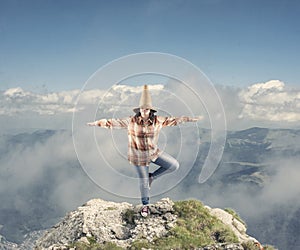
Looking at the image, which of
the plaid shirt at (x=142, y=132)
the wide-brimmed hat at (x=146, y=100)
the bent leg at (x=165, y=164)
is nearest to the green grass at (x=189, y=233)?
the bent leg at (x=165, y=164)

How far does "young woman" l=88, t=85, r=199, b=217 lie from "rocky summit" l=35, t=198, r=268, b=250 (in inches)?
299

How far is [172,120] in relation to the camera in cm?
1633

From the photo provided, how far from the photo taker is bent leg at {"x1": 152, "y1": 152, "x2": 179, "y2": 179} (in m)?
16.8


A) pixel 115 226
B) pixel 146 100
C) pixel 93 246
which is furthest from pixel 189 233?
pixel 146 100

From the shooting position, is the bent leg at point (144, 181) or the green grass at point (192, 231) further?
the green grass at point (192, 231)

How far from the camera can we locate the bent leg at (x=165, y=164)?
1678 cm

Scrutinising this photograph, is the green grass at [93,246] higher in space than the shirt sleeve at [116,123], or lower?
lower

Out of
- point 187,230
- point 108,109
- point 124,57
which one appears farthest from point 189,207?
point 124,57

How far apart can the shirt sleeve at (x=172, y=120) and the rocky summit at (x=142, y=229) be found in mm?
8848

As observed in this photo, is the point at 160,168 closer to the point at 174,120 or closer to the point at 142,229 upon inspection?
the point at 174,120

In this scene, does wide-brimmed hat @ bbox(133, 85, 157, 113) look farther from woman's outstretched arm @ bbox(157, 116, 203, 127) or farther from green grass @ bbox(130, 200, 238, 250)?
green grass @ bbox(130, 200, 238, 250)

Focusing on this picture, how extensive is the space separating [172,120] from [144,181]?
3396 millimetres

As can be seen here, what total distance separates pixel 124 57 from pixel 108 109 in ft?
8.55

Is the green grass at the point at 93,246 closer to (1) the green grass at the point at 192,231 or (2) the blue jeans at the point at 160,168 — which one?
(1) the green grass at the point at 192,231
